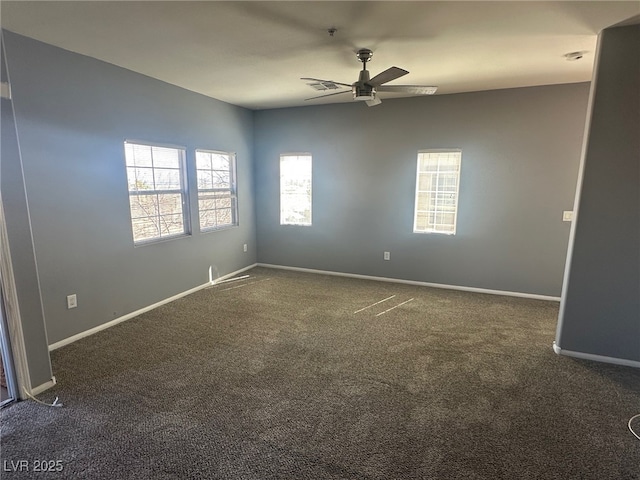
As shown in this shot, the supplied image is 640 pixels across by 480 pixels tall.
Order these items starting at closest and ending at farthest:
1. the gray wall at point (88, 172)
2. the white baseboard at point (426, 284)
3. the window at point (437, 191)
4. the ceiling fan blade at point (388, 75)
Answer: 1. the ceiling fan blade at point (388, 75)
2. the gray wall at point (88, 172)
3. the white baseboard at point (426, 284)
4. the window at point (437, 191)

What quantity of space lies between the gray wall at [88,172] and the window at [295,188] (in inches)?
60.0

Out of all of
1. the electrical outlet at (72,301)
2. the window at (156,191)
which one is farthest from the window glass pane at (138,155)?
the electrical outlet at (72,301)

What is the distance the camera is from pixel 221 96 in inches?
176

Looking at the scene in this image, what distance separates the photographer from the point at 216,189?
4.89 metres

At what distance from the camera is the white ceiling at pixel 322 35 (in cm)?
211

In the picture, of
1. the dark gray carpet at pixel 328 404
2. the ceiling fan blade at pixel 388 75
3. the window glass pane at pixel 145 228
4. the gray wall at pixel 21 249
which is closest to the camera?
the dark gray carpet at pixel 328 404

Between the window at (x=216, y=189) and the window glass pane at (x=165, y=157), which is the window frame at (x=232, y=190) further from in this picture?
the window glass pane at (x=165, y=157)

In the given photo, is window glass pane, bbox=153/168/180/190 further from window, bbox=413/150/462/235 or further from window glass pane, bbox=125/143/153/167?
window, bbox=413/150/462/235

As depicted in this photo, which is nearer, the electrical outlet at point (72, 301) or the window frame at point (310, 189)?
the electrical outlet at point (72, 301)

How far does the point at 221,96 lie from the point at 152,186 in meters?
1.57

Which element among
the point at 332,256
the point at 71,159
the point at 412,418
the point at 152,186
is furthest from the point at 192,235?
the point at 412,418

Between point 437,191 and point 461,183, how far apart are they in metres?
0.32

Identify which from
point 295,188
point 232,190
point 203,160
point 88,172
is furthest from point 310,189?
point 88,172

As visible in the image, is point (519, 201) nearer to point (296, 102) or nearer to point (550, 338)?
point (550, 338)
